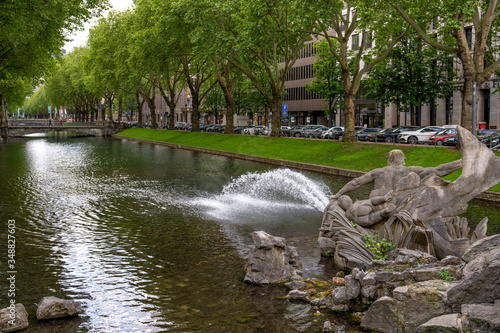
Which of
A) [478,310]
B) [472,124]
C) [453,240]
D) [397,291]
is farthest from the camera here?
[472,124]

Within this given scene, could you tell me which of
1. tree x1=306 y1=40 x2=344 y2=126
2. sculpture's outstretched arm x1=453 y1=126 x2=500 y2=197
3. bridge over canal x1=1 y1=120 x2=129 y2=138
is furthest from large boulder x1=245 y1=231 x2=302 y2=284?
bridge over canal x1=1 y1=120 x2=129 y2=138

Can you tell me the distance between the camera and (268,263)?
983 centimetres

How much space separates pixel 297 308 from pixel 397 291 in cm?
179

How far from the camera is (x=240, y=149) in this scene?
42406 millimetres

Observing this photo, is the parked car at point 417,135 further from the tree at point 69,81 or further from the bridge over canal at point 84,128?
the tree at point 69,81

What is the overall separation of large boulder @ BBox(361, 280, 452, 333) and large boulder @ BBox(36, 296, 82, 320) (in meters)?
4.56

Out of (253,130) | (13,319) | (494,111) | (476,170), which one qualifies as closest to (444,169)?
(476,170)

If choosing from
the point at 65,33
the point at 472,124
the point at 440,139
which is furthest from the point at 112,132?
the point at 472,124

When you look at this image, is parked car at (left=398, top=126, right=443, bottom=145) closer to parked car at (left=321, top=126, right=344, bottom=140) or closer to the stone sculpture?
parked car at (left=321, top=126, right=344, bottom=140)

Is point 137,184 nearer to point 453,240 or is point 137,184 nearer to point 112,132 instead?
point 453,240

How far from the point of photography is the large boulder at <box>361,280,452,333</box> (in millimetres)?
6930

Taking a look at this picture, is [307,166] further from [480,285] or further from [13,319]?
[480,285]

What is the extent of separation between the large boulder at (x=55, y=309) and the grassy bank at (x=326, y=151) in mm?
16823

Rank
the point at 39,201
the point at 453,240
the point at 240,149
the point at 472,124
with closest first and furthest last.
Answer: the point at 453,240, the point at 39,201, the point at 472,124, the point at 240,149
